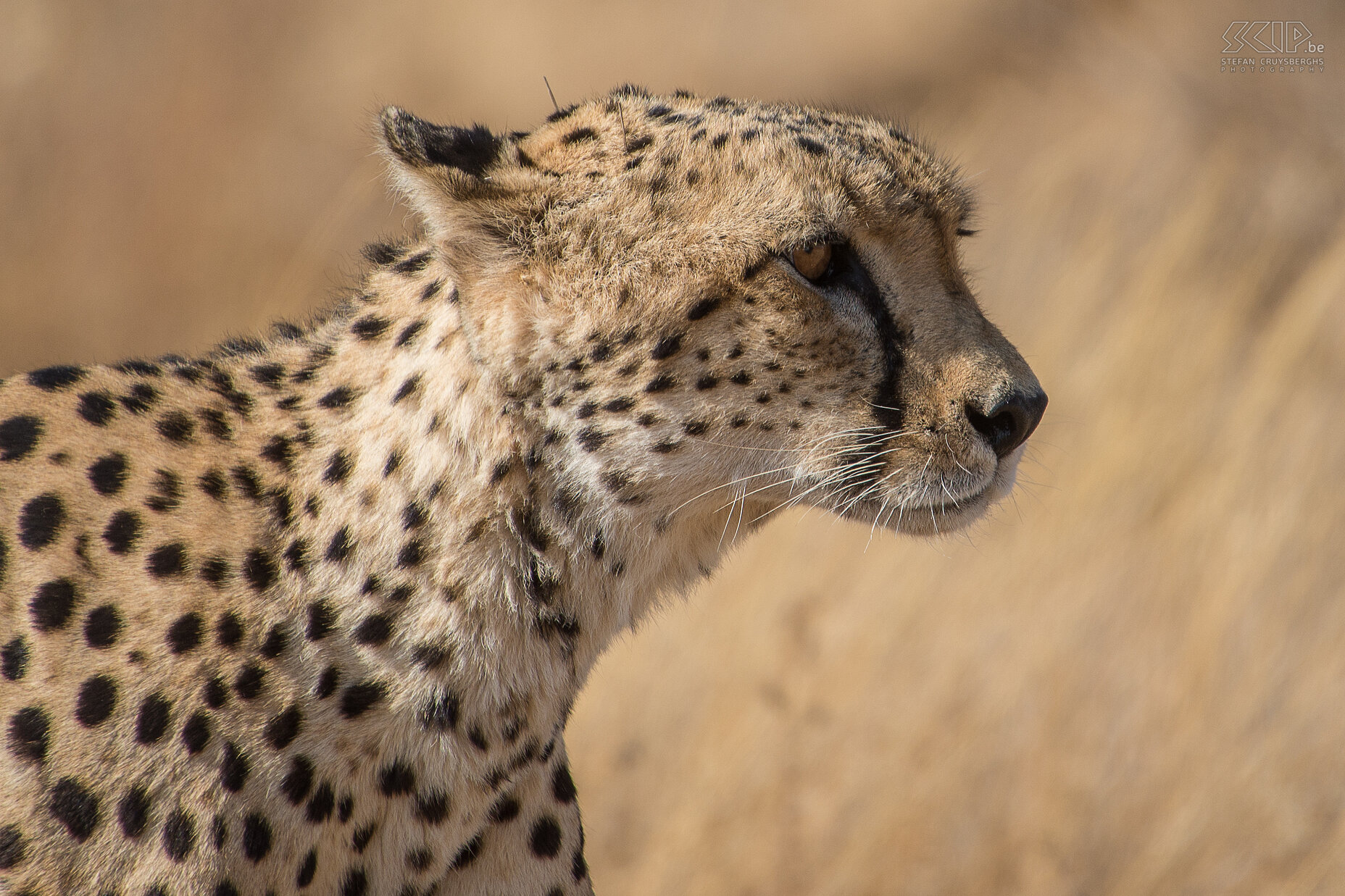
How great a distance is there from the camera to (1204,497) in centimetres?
491

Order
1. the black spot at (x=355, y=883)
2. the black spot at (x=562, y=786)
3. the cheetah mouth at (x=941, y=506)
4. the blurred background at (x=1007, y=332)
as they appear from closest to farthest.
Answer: the black spot at (x=355, y=883), the cheetah mouth at (x=941, y=506), the black spot at (x=562, y=786), the blurred background at (x=1007, y=332)

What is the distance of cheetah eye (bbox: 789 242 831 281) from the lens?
1884 millimetres

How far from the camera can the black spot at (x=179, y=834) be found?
1671mm

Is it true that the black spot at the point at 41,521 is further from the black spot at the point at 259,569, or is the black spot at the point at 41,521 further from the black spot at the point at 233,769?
the black spot at the point at 233,769

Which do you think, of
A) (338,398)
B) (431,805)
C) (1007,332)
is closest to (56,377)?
(338,398)

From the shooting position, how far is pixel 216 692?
1.73 metres

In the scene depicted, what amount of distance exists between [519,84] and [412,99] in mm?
569

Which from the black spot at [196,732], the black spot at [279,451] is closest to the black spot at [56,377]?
the black spot at [279,451]

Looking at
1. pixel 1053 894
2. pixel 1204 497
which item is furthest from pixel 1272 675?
pixel 1053 894

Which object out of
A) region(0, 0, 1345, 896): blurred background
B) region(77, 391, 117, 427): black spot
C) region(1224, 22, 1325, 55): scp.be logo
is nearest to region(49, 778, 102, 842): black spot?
region(77, 391, 117, 427): black spot

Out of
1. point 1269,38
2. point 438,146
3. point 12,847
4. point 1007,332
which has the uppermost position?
point 1269,38

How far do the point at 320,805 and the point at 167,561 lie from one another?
42 cm

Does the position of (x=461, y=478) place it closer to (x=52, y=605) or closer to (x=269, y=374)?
(x=269, y=374)

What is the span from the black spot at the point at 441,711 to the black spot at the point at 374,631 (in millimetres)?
114
